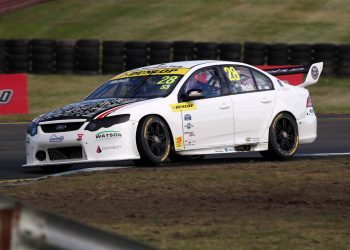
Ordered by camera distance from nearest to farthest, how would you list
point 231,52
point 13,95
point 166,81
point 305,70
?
point 166,81, point 305,70, point 13,95, point 231,52

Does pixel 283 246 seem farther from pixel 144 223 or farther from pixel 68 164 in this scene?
pixel 68 164

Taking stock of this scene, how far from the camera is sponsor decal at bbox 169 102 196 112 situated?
11492 millimetres

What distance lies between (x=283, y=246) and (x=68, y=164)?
550 centimetres

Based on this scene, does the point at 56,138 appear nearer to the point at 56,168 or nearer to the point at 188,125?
the point at 56,168

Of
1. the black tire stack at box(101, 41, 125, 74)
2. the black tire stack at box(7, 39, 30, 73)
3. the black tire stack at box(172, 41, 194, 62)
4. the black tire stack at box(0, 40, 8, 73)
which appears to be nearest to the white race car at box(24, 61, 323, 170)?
the black tire stack at box(172, 41, 194, 62)

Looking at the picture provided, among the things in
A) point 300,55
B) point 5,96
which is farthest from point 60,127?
point 300,55

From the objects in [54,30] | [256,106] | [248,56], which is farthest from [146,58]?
[256,106]

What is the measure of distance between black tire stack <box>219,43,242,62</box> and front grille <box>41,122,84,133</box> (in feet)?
50.4

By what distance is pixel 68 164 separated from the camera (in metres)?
11.3

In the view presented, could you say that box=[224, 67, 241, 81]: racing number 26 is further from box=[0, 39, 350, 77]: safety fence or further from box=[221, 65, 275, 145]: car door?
box=[0, 39, 350, 77]: safety fence

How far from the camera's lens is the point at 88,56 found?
2739 centimetres

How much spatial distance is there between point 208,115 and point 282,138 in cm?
126

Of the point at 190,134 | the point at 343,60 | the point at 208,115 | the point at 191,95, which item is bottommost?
the point at 190,134

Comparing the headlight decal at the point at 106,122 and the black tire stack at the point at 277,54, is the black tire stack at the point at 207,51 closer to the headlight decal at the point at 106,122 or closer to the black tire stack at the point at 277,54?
the black tire stack at the point at 277,54
